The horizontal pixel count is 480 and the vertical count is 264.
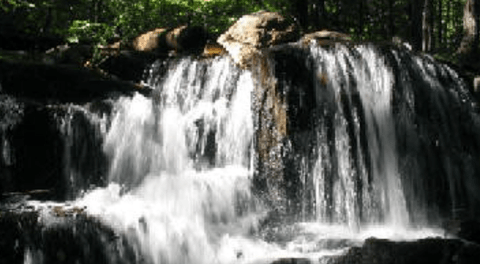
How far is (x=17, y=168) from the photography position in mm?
9438

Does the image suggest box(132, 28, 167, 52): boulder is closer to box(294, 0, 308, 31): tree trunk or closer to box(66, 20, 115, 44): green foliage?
box(66, 20, 115, 44): green foliage

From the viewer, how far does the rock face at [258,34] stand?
1315 centimetres

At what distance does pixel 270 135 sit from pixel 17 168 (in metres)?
4.93

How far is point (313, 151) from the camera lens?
9.55 m

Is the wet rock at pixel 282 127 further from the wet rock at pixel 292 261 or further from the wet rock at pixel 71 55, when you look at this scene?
the wet rock at pixel 71 55

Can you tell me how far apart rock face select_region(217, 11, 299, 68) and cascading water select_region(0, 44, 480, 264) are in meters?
2.01

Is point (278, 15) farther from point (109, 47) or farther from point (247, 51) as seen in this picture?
point (109, 47)

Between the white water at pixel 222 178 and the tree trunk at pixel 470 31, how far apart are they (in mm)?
6855

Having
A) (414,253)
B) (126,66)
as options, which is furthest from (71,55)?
(414,253)

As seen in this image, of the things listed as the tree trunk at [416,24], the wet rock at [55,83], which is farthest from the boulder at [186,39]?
the tree trunk at [416,24]

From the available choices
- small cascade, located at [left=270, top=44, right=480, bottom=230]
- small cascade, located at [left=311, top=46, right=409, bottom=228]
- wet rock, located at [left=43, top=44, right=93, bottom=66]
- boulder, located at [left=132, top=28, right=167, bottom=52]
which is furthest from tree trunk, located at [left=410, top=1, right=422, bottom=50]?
wet rock, located at [left=43, top=44, right=93, bottom=66]

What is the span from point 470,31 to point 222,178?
10.9m

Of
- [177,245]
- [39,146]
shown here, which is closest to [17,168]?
[39,146]

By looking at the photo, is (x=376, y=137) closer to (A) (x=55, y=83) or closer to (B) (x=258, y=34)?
(B) (x=258, y=34)
